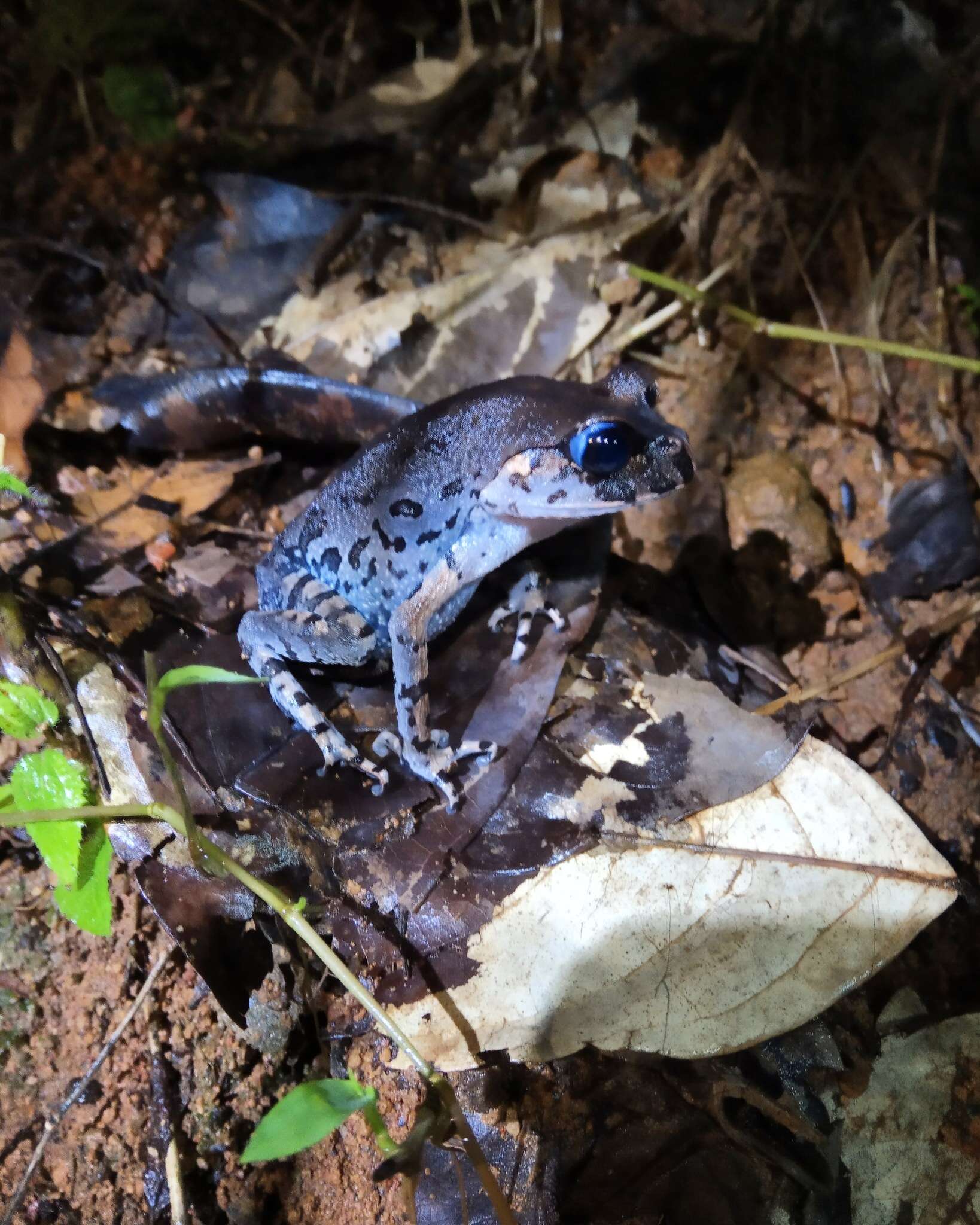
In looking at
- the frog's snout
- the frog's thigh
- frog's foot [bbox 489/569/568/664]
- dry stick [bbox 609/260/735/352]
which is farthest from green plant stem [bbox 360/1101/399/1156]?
dry stick [bbox 609/260/735/352]

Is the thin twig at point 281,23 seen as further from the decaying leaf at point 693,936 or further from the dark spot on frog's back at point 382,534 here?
the decaying leaf at point 693,936

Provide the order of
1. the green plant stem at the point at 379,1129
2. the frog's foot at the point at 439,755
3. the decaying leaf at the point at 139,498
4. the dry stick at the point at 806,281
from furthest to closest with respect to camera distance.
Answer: the dry stick at the point at 806,281 < the decaying leaf at the point at 139,498 < the frog's foot at the point at 439,755 < the green plant stem at the point at 379,1129

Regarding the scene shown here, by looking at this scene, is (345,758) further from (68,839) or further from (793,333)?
(793,333)

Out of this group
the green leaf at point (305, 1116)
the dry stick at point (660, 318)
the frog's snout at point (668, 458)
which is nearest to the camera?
the green leaf at point (305, 1116)

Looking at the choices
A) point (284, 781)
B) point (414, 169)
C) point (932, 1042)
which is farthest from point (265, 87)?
point (932, 1042)

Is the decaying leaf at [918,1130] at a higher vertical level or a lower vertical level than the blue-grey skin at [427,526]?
lower

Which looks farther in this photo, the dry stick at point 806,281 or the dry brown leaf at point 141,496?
the dry stick at point 806,281

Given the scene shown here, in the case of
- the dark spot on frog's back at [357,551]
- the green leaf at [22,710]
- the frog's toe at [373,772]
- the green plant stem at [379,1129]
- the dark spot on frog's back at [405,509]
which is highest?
the dark spot on frog's back at [405,509]

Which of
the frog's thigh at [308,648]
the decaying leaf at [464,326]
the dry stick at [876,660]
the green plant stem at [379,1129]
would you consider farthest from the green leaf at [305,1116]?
the decaying leaf at [464,326]
